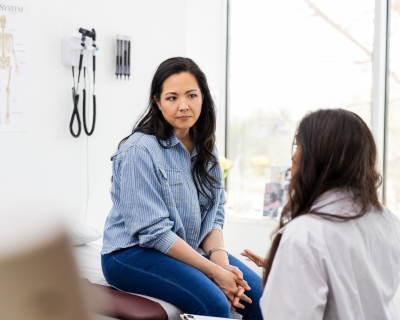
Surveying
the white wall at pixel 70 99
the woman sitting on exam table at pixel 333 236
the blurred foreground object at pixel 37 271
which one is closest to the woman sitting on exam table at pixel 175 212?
the white wall at pixel 70 99

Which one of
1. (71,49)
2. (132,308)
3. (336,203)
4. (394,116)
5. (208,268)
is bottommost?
(132,308)

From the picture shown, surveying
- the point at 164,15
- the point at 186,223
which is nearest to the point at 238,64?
the point at 164,15

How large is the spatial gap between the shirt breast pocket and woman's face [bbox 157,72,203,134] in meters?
0.20

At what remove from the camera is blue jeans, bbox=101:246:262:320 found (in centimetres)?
197

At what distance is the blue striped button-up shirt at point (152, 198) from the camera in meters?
2.11

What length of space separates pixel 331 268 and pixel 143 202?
979 mm

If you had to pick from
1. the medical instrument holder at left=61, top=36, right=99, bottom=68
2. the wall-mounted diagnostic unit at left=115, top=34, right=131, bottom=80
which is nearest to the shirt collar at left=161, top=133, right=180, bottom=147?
the medical instrument holder at left=61, top=36, right=99, bottom=68

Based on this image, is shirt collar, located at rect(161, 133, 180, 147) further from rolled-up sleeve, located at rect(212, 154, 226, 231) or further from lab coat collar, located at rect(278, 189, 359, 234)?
lab coat collar, located at rect(278, 189, 359, 234)

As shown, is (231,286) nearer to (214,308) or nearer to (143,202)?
(214,308)

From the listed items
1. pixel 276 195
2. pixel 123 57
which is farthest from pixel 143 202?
pixel 276 195

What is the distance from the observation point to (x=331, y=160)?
136 centimetres

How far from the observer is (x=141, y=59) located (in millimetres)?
3490

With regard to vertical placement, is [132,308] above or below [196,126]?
below

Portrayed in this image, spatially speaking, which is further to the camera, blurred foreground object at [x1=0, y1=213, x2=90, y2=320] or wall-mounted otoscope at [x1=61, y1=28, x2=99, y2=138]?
wall-mounted otoscope at [x1=61, y1=28, x2=99, y2=138]
